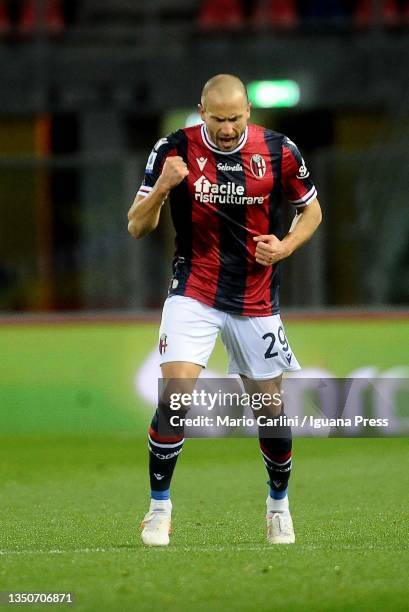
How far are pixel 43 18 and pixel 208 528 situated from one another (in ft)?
44.5

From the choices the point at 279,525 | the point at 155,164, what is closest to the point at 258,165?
the point at 155,164

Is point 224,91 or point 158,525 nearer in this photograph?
point 224,91

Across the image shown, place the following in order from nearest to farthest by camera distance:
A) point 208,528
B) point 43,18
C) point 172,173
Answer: point 172,173 < point 208,528 < point 43,18

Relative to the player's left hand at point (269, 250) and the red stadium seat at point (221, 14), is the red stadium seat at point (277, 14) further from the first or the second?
the player's left hand at point (269, 250)

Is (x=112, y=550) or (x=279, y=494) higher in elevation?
(x=279, y=494)

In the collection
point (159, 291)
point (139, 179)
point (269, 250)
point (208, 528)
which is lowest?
point (159, 291)

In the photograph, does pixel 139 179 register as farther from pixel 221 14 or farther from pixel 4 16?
pixel 4 16

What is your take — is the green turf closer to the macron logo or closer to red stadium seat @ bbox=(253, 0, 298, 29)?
the macron logo

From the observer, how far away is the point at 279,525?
6703mm

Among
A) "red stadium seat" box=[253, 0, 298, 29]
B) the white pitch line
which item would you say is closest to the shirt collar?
the white pitch line

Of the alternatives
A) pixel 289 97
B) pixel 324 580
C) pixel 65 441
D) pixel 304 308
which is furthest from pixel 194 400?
pixel 289 97

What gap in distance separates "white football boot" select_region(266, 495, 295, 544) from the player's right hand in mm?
1585

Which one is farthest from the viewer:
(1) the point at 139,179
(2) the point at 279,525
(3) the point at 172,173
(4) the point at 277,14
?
(4) the point at 277,14

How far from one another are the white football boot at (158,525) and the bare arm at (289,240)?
3.90ft
